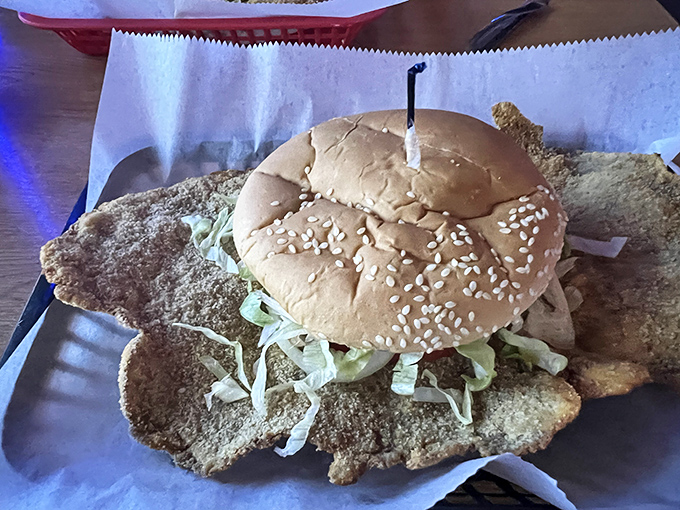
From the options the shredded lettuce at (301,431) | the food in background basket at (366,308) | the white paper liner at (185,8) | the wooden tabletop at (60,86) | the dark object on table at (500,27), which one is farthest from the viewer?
the dark object on table at (500,27)

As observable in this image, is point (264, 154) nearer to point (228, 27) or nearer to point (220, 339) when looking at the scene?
point (228, 27)

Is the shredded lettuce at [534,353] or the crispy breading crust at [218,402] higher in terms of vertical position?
the shredded lettuce at [534,353]

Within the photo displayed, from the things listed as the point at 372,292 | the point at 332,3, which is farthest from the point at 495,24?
the point at 372,292

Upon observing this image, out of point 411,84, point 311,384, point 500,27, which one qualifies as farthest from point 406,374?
point 500,27

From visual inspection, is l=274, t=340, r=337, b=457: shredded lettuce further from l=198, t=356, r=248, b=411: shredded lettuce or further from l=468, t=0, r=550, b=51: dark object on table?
l=468, t=0, r=550, b=51: dark object on table

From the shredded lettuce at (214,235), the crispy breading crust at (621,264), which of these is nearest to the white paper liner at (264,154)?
the crispy breading crust at (621,264)

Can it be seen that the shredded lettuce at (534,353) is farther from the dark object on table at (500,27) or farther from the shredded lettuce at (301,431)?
the dark object on table at (500,27)

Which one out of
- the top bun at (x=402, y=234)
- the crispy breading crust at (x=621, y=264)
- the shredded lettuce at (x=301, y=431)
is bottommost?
the shredded lettuce at (x=301, y=431)

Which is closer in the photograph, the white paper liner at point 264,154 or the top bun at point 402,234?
the top bun at point 402,234

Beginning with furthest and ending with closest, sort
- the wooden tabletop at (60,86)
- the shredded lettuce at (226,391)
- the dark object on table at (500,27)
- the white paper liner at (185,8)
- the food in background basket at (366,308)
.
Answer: the dark object on table at (500,27) → the white paper liner at (185,8) → the wooden tabletop at (60,86) → the shredded lettuce at (226,391) → the food in background basket at (366,308)
